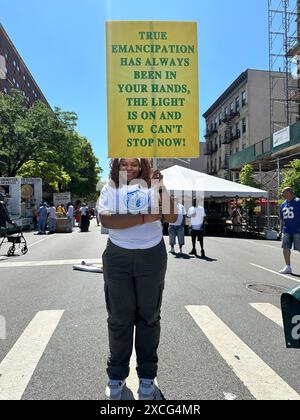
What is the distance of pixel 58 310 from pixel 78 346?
169cm

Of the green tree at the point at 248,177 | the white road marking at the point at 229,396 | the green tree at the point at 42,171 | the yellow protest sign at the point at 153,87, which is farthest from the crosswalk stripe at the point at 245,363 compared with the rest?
the green tree at the point at 42,171

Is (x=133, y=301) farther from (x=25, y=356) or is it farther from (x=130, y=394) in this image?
(x=25, y=356)

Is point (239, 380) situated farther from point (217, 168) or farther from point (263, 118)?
point (217, 168)

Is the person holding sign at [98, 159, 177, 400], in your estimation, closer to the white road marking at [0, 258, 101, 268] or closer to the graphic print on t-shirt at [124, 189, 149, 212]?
the graphic print on t-shirt at [124, 189, 149, 212]

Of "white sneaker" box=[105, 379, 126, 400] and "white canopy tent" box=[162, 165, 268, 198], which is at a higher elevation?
"white canopy tent" box=[162, 165, 268, 198]

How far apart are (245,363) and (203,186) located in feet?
60.8

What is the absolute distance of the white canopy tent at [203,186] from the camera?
21031 millimetres

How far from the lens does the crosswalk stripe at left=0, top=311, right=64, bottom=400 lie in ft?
11.3

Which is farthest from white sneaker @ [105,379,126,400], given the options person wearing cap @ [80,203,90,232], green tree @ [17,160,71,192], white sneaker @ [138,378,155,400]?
green tree @ [17,160,71,192]

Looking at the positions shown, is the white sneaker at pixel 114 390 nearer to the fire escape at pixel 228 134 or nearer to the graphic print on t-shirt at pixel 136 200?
the graphic print on t-shirt at pixel 136 200

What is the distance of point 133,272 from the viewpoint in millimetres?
3117

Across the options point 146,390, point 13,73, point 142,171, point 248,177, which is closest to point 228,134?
point 248,177

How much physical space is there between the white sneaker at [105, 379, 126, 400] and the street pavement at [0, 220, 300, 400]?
0.10 metres
